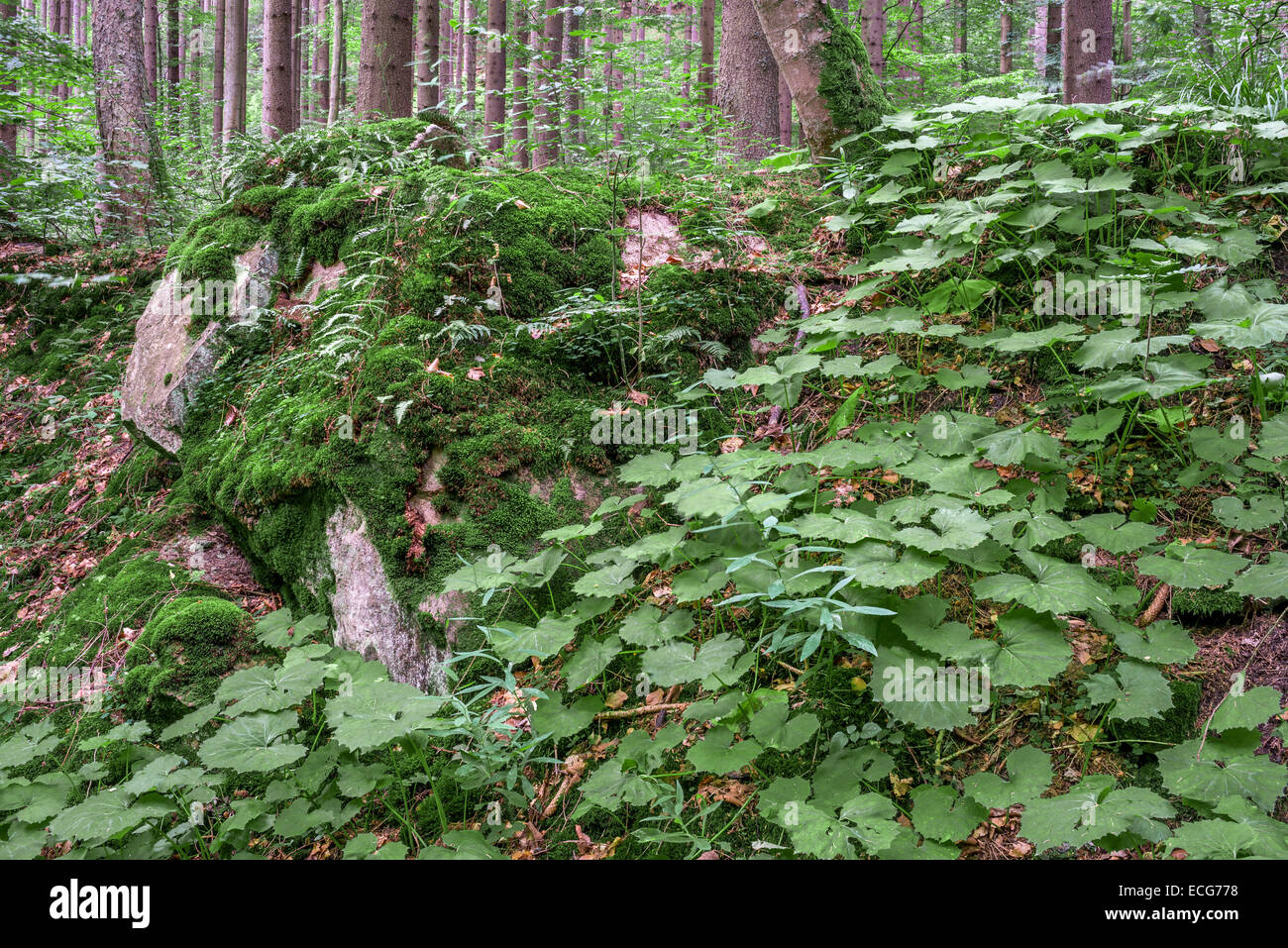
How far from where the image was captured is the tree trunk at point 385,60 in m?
6.67

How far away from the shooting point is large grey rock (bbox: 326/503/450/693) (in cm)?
293

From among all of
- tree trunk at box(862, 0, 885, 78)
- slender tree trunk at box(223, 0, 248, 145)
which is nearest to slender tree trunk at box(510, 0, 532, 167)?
tree trunk at box(862, 0, 885, 78)

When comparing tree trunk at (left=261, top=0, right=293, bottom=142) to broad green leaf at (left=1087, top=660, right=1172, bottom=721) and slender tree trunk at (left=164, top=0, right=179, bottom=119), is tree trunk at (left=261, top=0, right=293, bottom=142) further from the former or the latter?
broad green leaf at (left=1087, top=660, right=1172, bottom=721)

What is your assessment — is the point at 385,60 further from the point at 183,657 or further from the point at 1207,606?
the point at 1207,606

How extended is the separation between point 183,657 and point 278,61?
→ 8.90 metres

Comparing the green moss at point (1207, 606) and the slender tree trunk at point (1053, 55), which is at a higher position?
the slender tree trunk at point (1053, 55)

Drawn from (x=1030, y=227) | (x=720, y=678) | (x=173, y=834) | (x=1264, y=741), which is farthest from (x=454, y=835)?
(x=1030, y=227)

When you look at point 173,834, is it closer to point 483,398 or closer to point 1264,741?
point 483,398

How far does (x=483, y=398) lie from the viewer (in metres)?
3.51

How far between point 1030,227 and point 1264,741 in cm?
231

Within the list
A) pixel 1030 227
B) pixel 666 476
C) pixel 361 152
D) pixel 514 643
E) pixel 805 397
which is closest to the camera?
pixel 514 643

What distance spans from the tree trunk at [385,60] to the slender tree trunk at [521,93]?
1.05 m

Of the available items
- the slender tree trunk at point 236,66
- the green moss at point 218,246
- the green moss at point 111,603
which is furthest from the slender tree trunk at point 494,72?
the green moss at point 111,603

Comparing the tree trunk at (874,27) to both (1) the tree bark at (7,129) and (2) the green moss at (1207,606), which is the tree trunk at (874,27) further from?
(1) the tree bark at (7,129)
